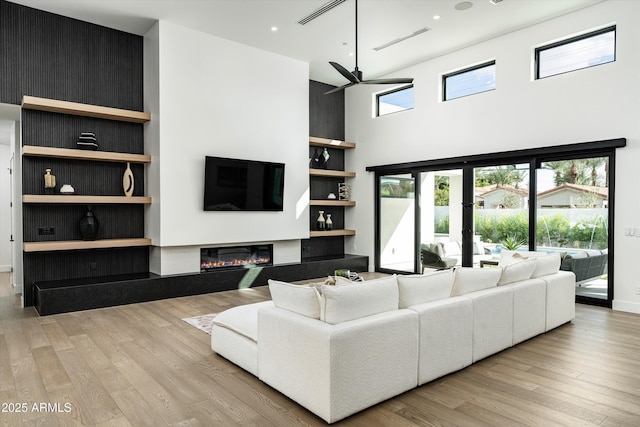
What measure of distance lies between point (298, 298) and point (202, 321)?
2400 millimetres

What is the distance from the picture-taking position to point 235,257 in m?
7.18

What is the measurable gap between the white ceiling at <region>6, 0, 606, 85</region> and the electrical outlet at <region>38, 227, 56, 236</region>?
297cm

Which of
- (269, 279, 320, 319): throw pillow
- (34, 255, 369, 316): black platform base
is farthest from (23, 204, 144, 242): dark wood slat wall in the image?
(269, 279, 320, 319): throw pillow

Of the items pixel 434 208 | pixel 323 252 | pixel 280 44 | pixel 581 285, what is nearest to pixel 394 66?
pixel 280 44

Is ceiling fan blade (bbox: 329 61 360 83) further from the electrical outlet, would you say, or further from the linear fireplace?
the electrical outlet

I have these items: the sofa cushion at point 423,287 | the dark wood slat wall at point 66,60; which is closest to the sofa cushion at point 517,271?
the sofa cushion at point 423,287

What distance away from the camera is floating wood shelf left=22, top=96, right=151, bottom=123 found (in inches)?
209

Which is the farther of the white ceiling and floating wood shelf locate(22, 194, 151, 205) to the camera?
the white ceiling

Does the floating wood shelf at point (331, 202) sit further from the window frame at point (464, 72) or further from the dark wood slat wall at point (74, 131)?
the dark wood slat wall at point (74, 131)

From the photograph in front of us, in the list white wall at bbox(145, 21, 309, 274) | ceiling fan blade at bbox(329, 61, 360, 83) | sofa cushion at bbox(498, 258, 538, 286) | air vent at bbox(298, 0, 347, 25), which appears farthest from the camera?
white wall at bbox(145, 21, 309, 274)

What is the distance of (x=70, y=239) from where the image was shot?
19.3 ft

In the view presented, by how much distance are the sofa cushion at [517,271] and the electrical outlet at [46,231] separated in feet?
18.7

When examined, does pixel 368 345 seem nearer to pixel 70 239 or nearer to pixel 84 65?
pixel 70 239

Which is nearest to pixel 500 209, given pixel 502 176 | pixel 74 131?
pixel 502 176
